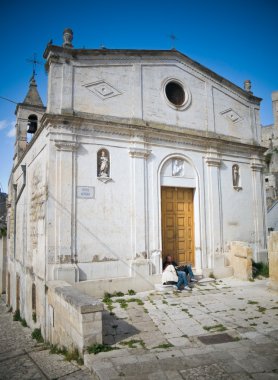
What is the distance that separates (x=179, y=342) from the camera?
5.36m

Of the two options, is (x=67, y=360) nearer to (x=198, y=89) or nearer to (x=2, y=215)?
(x=198, y=89)

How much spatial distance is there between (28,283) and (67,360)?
618 centimetres

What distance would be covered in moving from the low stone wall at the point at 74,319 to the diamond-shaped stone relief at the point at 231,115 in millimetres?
9392

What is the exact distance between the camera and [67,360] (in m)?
5.15

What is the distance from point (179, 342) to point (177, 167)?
6401 millimetres

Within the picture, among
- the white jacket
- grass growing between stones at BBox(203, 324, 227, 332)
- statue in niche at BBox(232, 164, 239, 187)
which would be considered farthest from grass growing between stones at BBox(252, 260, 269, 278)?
grass growing between stones at BBox(203, 324, 227, 332)

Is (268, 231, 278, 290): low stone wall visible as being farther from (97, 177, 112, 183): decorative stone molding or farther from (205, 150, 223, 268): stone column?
(97, 177, 112, 183): decorative stone molding

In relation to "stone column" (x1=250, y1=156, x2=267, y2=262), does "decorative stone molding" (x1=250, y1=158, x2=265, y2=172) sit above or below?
above

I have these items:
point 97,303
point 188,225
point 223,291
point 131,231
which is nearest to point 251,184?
point 188,225

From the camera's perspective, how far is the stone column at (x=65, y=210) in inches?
319

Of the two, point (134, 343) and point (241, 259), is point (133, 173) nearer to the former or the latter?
point (241, 259)

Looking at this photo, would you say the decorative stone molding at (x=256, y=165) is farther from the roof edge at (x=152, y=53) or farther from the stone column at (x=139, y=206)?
the stone column at (x=139, y=206)

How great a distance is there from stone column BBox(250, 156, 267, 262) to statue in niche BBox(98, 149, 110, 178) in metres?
6.87

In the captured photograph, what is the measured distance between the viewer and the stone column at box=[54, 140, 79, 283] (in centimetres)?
811
